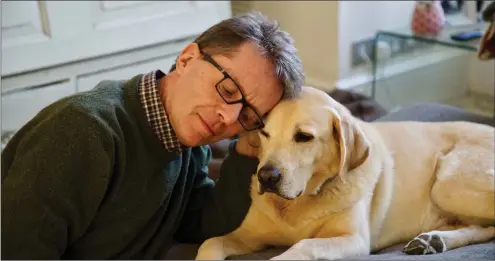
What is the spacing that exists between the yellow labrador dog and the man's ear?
8.6 inches

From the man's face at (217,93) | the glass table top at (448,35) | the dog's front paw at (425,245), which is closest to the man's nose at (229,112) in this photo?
the man's face at (217,93)

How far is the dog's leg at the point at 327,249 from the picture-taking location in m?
1.29

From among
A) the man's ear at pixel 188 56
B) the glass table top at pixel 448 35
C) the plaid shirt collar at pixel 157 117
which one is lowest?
the glass table top at pixel 448 35

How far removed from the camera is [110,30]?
2.56 meters

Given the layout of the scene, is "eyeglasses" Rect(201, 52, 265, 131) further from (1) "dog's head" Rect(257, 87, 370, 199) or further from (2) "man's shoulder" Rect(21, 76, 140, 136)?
(2) "man's shoulder" Rect(21, 76, 140, 136)

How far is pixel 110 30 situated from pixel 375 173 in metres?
1.48

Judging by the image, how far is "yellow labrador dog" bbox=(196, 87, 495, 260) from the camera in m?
1.34

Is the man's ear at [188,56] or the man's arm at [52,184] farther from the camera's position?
the man's ear at [188,56]

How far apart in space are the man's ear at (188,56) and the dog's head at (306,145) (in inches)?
8.5

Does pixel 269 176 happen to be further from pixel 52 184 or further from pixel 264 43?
pixel 52 184

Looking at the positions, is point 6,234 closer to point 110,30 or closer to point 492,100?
point 110,30

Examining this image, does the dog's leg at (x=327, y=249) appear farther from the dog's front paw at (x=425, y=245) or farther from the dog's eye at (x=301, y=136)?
the dog's eye at (x=301, y=136)

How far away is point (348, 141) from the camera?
1.37 m

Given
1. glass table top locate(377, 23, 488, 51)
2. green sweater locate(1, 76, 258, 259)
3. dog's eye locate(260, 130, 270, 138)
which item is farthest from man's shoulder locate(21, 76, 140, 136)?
glass table top locate(377, 23, 488, 51)
